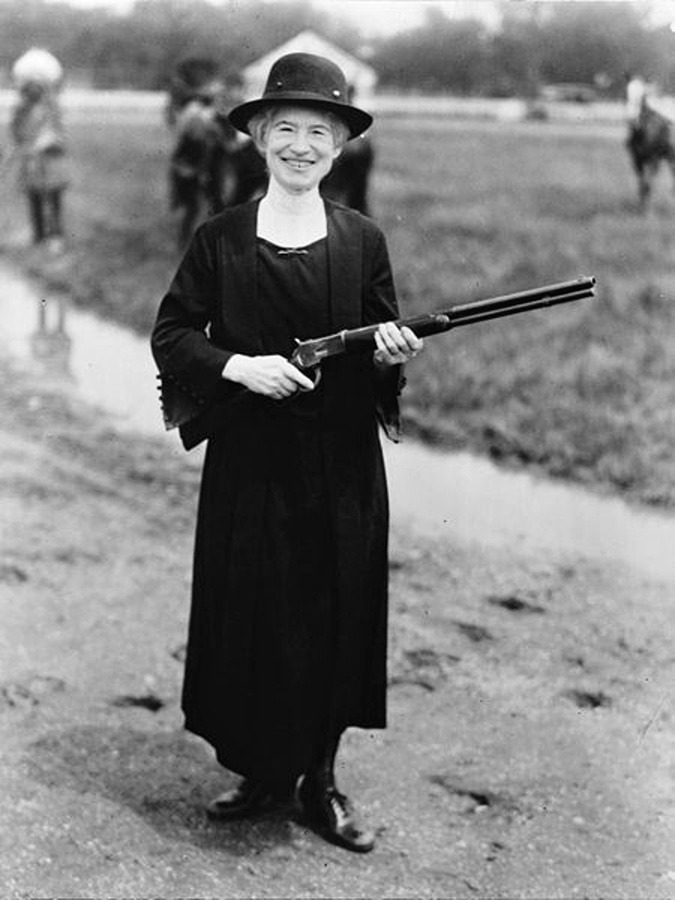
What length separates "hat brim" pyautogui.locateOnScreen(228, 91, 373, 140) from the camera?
2801 millimetres

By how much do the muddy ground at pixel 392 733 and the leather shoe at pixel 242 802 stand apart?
0.17 feet

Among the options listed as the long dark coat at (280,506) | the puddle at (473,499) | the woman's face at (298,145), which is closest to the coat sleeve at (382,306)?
the long dark coat at (280,506)

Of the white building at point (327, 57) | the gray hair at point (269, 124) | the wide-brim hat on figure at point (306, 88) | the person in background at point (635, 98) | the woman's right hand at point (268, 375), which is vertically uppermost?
the white building at point (327, 57)

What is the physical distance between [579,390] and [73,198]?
324 cm

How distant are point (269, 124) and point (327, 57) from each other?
79.2 inches

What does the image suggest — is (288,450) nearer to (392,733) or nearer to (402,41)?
(392,733)

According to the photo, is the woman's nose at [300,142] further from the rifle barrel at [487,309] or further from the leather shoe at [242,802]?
the leather shoe at [242,802]

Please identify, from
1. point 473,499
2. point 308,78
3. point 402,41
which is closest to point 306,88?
point 308,78

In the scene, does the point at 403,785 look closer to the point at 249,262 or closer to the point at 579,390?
the point at 249,262

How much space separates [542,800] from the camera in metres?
3.50

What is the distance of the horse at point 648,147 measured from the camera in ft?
17.9

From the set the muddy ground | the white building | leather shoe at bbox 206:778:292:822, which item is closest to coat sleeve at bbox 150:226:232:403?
leather shoe at bbox 206:778:292:822

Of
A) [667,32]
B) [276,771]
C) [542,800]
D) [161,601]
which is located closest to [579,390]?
[667,32]

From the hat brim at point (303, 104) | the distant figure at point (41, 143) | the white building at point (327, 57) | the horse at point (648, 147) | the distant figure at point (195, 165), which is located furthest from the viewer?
the distant figure at point (195, 165)
